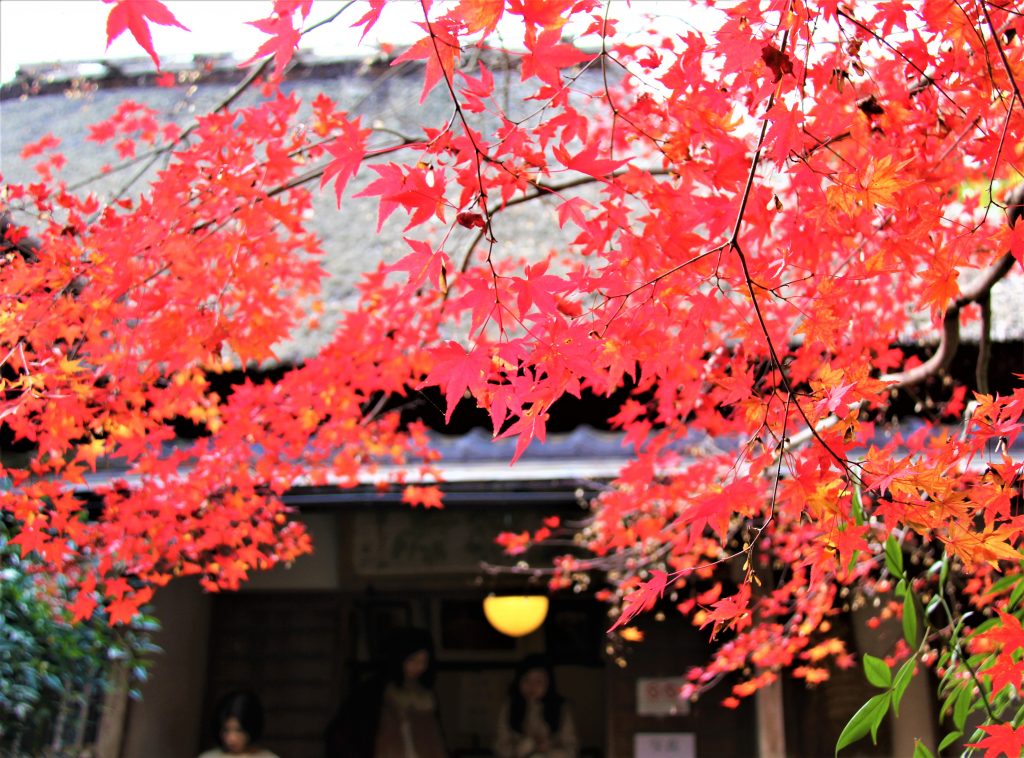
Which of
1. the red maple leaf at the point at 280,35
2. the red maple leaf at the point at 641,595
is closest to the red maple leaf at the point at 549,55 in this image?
the red maple leaf at the point at 280,35

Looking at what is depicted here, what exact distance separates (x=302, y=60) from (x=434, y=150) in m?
6.73

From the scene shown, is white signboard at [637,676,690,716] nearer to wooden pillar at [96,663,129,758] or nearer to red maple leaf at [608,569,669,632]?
wooden pillar at [96,663,129,758]

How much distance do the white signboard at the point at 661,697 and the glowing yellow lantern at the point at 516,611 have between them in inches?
29.3

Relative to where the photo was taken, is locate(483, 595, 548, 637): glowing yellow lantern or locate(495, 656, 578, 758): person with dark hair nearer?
locate(483, 595, 548, 637): glowing yellow lantern

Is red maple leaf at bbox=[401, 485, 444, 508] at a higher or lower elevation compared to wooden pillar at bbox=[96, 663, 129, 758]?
higher

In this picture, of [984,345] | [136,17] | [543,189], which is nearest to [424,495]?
[543,189]

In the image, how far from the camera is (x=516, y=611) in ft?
17.6

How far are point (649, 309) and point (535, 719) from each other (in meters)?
4.54

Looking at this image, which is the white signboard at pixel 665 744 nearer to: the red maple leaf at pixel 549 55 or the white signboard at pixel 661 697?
the white signboard at pixel 661 697

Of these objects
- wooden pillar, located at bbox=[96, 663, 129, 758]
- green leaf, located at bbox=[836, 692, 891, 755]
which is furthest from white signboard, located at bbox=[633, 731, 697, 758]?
green leaf, located at bbox=[836, 692, 891, 755]

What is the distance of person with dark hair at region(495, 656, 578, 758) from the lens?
5656 millimetres

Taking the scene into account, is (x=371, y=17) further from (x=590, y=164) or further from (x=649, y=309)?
(x=649, y=309)

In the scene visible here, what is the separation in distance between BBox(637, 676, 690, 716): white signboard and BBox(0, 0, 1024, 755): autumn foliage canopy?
23 centimetres

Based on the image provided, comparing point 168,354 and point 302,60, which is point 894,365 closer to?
point 168,354
